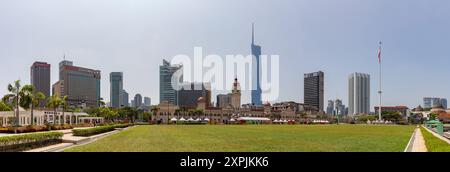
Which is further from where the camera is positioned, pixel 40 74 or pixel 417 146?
pixel 40 74

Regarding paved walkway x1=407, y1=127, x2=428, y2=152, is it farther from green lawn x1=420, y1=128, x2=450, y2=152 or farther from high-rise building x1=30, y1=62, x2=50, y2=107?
high-rise building x1=30, y1=62, x2=50, y2=107

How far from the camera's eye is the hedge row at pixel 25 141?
20.4 m

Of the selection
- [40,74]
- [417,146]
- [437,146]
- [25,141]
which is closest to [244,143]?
[417,146]

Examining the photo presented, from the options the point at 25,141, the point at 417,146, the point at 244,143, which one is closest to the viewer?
the point at 25,141

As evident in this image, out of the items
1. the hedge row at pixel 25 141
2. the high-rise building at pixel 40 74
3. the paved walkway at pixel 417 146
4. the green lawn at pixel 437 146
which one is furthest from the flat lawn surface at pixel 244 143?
the high-rise building at pixel 40 74

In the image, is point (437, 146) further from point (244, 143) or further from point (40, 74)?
point (40, 74)

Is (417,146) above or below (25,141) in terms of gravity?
below

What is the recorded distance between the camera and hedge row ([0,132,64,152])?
20.4m

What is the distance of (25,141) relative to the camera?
22.3 metres
